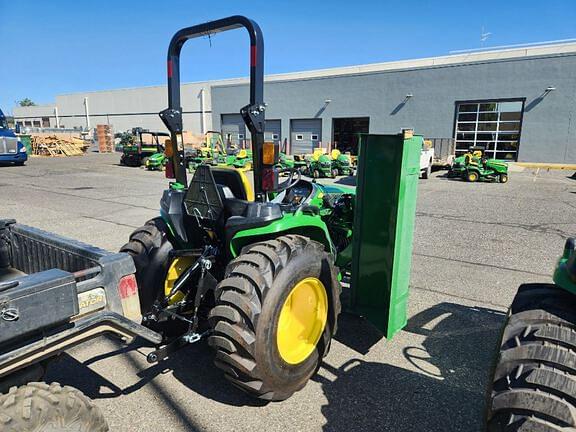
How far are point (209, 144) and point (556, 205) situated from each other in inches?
657

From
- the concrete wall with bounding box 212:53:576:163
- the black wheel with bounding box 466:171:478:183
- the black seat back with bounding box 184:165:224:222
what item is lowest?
the black wheel with bounding box 466:171:478:183

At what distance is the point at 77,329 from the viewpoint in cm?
182

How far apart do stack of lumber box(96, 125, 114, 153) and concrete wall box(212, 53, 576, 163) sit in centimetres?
1257

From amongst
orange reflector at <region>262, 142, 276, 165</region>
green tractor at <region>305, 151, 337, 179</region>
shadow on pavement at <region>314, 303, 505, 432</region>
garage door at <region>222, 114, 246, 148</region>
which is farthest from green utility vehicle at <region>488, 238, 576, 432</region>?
garage door at <region>222, 114, 246, 148</region>

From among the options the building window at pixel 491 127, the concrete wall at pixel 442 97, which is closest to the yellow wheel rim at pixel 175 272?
the concrete wall at pixel 442 97

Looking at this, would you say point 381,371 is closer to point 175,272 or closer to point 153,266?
point 175,272

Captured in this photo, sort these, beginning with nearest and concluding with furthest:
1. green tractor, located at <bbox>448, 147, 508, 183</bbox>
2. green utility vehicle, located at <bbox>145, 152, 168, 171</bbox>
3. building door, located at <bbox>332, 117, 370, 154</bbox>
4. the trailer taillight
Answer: the trailer taillight
green tractor, located at <bbox>448, 147, 508, 183</bbox>
green utility vehicle, located at <bbox>145, 152, 168, 171</bbox>
building door, located at <bbox>332, 117, 370, 154</bbox>

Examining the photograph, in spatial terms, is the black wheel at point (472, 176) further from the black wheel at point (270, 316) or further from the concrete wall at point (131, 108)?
the concrete wall at point (131, 108)

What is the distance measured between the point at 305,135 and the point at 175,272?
90.8 ft

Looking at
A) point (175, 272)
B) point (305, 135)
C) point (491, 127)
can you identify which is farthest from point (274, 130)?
point (175, 272)

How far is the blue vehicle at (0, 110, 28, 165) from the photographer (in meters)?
20.6

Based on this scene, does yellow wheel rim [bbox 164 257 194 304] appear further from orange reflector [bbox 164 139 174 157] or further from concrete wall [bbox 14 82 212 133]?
concrete wall [bbox 14 82 212 133]

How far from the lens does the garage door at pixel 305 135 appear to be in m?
29.8

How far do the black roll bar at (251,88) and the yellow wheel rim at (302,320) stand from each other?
2.67 ft
